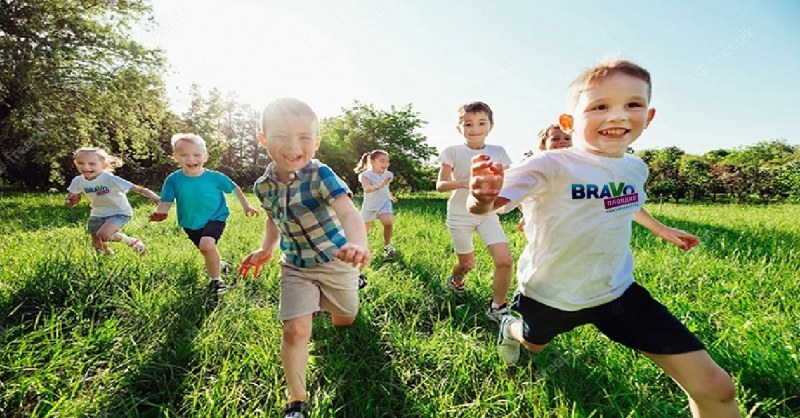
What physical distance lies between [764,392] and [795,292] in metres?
1.81

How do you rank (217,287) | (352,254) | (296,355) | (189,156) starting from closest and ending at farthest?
(352,254) → (296,355) → (217,287) → (189,156)

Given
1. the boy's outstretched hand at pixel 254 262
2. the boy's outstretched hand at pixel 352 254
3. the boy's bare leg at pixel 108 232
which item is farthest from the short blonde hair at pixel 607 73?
the boy's bare leg at pixel 108 232

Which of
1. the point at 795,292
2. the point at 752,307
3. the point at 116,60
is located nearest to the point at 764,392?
the point at 752,307

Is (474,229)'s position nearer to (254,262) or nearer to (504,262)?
(504,262)

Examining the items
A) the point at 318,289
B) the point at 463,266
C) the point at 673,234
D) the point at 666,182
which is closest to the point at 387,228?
the point at 463,266

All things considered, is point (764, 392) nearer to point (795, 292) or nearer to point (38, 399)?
point (795, 292)

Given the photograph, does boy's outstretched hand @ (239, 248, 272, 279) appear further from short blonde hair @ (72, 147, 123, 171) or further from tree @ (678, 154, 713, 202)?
tree @ (678, 154, 713, 202)

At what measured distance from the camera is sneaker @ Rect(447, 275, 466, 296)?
11.9ft

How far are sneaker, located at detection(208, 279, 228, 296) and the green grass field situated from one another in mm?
142

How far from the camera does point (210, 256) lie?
3793mm

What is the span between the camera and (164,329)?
109 inches

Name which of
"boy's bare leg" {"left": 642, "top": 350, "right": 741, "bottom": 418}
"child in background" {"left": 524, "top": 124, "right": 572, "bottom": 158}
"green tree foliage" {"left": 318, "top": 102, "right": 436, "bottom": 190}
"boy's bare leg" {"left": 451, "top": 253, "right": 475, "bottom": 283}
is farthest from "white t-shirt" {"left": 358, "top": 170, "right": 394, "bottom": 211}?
"green tree foliage" {"left": 318, "top": 102, "right": 436, "bottom": 190}

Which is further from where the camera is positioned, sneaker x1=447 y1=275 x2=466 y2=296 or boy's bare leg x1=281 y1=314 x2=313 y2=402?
sneaker x1=447 y1=275 x2=466 y2=296

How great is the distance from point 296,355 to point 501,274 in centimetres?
189
